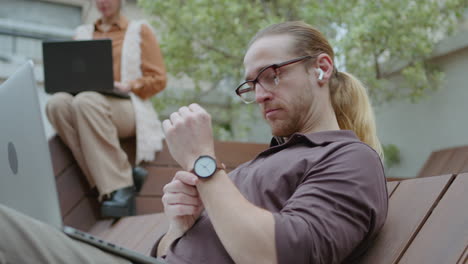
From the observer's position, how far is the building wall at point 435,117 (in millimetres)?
5402

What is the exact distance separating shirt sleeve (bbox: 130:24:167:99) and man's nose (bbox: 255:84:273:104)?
1.96 m

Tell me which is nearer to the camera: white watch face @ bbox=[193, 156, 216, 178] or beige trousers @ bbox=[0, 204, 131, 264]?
beige trousers @ bbox=[0, 204, 131, 264]

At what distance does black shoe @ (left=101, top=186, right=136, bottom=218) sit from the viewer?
328 centimetres

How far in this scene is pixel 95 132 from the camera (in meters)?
3.31

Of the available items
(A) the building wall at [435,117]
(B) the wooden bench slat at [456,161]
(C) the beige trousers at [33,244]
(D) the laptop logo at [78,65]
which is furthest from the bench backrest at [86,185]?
(A) the building wall at [435,117]

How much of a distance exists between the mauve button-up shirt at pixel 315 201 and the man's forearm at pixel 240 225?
1.0 inches

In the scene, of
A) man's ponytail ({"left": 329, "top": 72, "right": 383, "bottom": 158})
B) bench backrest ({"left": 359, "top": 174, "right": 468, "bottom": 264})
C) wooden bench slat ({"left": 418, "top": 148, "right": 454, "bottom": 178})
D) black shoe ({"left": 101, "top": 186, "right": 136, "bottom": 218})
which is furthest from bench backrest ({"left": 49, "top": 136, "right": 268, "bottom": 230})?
bench backrest ({"left": 359, "top": 174, "right": 468, "bottom": 264})

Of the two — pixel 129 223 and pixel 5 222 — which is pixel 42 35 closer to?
pixel 129 223

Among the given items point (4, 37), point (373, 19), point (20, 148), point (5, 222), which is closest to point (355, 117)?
point (20, 148)

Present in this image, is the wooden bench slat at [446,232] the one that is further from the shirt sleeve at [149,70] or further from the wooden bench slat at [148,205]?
the shirt sleeve at [149,70]

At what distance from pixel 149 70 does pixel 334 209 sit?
8.37 ft

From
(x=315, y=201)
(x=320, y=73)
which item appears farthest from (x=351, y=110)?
(x=315, y=201)

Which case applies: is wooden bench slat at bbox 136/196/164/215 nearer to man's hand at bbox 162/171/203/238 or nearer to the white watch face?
man's hand at bbox 162/171/203/238

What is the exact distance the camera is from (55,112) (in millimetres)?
3371
